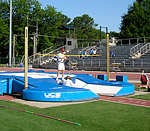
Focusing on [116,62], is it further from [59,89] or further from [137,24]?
[137,24]

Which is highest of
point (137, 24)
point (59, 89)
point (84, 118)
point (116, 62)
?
point (137, 24)

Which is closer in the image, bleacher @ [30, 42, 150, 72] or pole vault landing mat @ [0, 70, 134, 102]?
pole vault landing mat @ [0, 70, 134, 102]

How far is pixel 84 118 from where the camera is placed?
7.18 m

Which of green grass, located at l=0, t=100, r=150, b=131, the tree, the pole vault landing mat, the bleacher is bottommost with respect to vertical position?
green grass, located at l=0, t=100, r=150, b=131

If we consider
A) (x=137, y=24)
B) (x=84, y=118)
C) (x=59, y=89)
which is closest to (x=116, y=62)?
(x=59, y=89)

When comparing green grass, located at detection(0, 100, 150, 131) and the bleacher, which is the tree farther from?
green grass, located at detection(0, 100, 150, 131)

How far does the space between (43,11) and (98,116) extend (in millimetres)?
62617

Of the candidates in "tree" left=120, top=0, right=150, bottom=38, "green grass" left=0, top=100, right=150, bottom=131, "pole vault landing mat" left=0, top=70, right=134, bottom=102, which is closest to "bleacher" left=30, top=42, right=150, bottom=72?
"pole vault landing mat" left=0, top=70, right=134, bottom=102

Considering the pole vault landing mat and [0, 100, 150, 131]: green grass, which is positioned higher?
the pole vault landing mat

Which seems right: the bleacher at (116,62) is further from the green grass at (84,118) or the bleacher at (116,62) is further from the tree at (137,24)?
the green grass at (84,118)

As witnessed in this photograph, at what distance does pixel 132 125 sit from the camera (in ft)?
21.3

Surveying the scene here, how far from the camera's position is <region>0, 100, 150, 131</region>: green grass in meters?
6.24

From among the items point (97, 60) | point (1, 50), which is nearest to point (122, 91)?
point (97, 60)

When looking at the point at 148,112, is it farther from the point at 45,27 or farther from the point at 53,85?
the point at 45,27
